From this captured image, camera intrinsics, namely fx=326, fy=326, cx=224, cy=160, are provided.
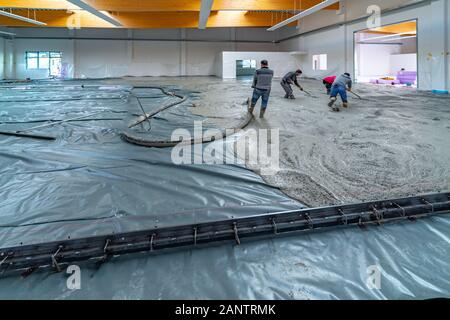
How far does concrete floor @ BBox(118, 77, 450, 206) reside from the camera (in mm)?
2719

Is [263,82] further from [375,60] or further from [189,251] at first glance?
[375,60]

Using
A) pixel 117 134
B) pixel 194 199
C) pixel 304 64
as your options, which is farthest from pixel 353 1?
pixel 194 199

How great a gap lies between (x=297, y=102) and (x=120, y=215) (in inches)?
237

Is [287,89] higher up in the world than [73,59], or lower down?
lower down

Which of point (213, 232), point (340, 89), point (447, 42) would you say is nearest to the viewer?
point (213, 232)

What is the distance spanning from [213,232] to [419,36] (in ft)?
35.9

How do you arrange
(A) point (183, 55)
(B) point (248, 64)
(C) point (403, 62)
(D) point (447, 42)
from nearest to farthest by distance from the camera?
(D) point (447, 42) → (C) point (403, 62) → (A) point (183, 55) → (B) point (248, 64)

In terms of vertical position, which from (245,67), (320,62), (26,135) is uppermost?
(245,67)

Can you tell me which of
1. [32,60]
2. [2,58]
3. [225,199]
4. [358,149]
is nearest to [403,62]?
[358,149]

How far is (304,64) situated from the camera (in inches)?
677

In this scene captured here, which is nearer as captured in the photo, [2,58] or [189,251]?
[189,251]

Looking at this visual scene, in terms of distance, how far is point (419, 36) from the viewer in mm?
10055

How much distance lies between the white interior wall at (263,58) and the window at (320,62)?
1349 mm
